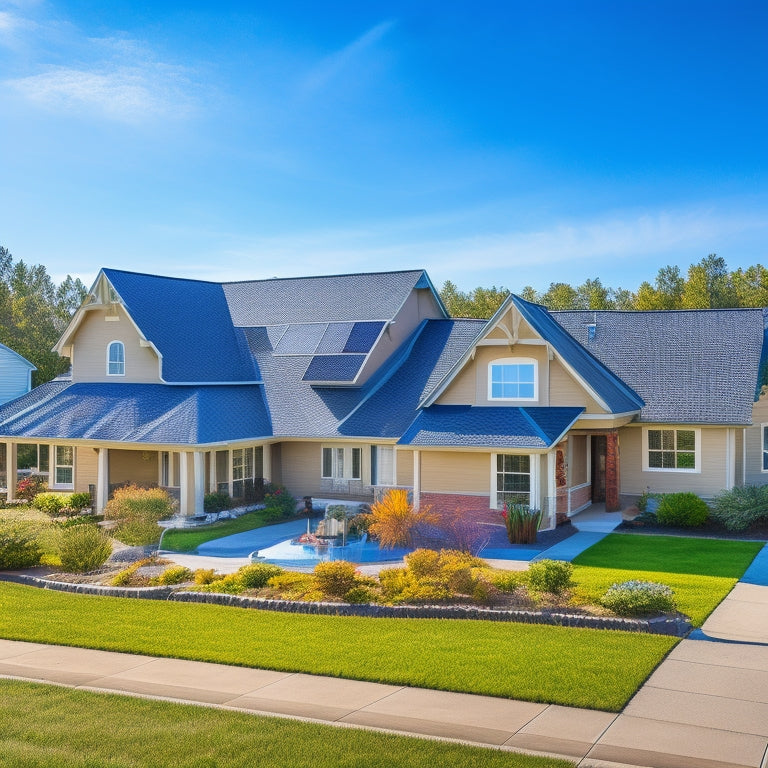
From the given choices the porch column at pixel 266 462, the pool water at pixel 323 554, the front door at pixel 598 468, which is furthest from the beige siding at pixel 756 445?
the porch column at pixel 266 462

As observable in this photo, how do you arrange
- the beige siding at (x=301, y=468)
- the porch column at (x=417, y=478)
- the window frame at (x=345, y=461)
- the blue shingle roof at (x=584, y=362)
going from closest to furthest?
the porch column at (x=417, y=478)
the blue shingle roof at (x=584, y=362)
the window frame at (x=345, y=461)
the beige siding at (x=301, y=468)

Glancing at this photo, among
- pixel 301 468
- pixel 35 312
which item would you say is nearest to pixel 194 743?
pixel 301 468

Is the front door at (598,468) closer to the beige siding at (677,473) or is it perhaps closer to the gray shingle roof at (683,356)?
the beige siding at (677,473)

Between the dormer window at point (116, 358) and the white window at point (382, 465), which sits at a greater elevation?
the dormer window at point (116, 358)

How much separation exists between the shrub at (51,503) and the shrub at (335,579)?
15410mm

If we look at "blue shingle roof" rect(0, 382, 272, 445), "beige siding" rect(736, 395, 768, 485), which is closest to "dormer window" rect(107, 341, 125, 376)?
"blue shingle roof" rect(0, 382, 272, 445)

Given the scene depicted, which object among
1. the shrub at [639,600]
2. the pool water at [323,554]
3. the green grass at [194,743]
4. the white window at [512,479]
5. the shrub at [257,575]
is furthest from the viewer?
the white window at [512,479]

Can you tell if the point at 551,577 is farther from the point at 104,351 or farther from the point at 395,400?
the point at 104,351

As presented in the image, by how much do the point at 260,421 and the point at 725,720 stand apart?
Answer: 2107 centimetres

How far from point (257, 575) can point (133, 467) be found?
47.5ft

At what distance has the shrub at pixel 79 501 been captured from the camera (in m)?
28.5

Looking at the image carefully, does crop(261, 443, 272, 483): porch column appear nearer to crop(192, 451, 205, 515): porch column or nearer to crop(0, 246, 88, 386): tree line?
crop(192, 451, 205, 515): porch column

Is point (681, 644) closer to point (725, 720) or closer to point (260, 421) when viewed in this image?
point (725, 720)

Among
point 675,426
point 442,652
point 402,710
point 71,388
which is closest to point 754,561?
point 675,426
